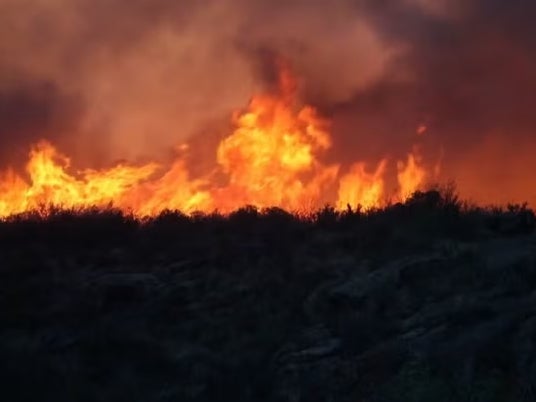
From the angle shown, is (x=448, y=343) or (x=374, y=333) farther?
(x=374, y=333)

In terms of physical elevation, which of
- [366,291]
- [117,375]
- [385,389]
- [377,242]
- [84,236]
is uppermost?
[84,236]

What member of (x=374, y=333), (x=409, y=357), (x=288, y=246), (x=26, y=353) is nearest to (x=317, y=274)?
(x=288, y=246)

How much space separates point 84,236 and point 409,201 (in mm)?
6469

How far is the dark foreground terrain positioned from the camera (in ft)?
42.0

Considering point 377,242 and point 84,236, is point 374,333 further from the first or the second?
point 84,236

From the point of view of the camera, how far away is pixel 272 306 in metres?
15.6

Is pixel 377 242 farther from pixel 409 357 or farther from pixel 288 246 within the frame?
pixel 409 357

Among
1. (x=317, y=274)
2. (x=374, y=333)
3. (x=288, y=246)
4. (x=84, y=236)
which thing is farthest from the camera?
(x=84, y=236)

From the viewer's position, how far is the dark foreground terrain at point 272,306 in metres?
12.8

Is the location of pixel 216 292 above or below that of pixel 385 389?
above

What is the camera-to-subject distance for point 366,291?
1524 cm

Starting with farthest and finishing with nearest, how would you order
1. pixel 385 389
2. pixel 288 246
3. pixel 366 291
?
pixel 288 246, pixel 366 291, pixel 385 389

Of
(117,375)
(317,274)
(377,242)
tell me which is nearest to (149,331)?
(117,375)

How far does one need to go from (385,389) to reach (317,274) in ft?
14.0
